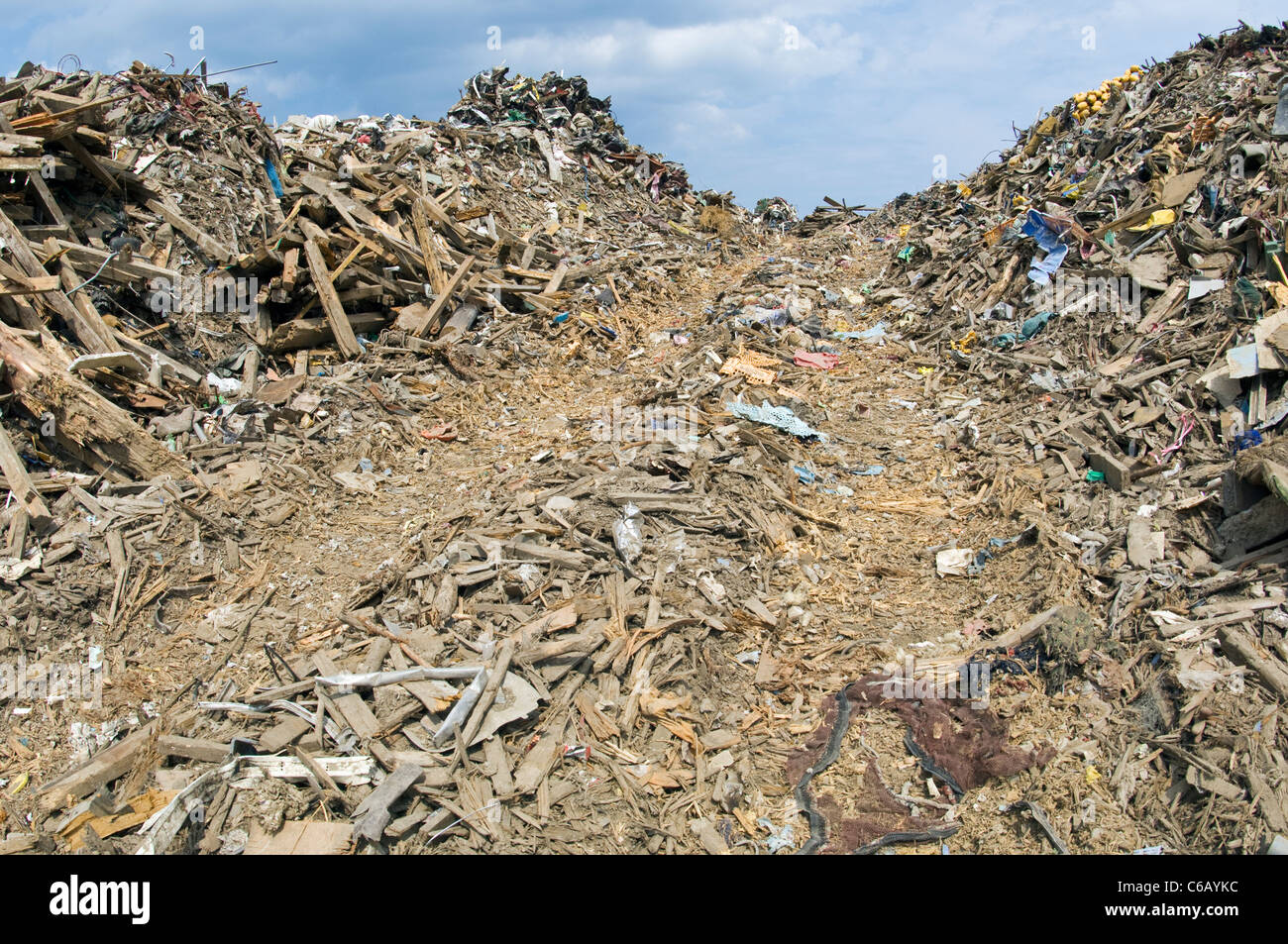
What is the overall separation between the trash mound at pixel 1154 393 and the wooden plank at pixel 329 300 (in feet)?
26.5

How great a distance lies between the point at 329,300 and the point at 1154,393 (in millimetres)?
10073

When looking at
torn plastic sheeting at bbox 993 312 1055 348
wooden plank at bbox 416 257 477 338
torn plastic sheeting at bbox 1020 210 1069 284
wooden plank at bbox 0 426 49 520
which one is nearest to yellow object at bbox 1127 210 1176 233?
torn plastic sheeting at bbox 1020 210 1069 284

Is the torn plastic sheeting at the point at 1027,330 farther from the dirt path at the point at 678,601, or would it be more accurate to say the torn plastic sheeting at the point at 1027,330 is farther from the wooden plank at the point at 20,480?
the wooden plank at the point at 20,480

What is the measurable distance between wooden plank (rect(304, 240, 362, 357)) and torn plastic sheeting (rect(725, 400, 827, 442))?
18.0ft

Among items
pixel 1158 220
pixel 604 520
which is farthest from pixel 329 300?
pixel 1158 220

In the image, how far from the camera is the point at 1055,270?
36.1ft

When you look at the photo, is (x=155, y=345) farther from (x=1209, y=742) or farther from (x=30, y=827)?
(x=1209, y=742)

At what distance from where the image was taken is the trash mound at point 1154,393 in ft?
14.4

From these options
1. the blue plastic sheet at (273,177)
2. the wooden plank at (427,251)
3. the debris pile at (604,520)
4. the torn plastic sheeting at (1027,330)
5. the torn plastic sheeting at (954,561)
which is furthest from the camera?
the blue plastic sheet at (273,177)

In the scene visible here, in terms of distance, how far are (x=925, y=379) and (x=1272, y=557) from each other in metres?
6.06

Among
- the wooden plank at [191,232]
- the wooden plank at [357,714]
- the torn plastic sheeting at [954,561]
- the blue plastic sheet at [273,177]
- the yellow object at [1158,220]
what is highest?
the blue plastic sheet at [273,177]

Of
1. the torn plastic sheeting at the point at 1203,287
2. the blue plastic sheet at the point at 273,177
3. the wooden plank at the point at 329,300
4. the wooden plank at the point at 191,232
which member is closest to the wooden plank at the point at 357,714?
the wooden plank at the point at 329,300
